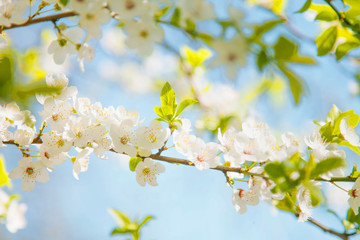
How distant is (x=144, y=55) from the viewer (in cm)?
85

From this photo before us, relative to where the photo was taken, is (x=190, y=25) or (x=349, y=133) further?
(x=349, y=133)

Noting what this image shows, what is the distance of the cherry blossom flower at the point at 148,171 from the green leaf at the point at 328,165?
1.55 feet

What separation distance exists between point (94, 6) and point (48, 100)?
336mm

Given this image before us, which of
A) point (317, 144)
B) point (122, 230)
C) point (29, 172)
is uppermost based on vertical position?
point (317, 144)

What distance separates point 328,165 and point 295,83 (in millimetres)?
181

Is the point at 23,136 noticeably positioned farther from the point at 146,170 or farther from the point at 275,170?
the point at 275,170

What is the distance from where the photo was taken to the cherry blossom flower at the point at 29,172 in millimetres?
945

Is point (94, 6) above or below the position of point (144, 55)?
Result: above

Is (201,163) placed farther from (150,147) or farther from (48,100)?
(48,100)

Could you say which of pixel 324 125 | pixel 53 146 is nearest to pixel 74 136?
pixel 53 146

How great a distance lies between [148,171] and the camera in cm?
97

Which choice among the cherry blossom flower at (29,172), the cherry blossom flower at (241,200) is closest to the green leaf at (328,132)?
the cherry blossom flower at (241,200)

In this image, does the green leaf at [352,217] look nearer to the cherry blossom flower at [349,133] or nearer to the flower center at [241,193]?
the cherry blossom flower at [349,133]

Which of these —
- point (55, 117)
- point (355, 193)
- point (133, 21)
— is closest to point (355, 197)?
point (355, 193)
